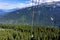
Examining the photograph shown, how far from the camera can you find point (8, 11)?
9.09 m

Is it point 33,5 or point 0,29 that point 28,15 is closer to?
point 33,5

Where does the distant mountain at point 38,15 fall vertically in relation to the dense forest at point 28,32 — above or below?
above

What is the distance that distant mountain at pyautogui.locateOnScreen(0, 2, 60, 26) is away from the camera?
338 inches

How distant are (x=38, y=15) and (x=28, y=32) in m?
0.74

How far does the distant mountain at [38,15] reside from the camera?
859 cm

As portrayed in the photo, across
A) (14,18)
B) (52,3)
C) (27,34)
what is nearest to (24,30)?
(27,34)

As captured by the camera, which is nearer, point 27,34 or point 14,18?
point 27,34

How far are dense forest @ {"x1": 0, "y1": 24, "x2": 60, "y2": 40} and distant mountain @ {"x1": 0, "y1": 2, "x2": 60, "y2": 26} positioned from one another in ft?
0.82

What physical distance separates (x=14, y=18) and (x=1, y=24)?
24.8 inches

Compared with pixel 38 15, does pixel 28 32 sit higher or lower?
lower

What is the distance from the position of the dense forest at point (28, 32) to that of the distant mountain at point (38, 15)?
0.82 feet

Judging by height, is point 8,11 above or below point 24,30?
above

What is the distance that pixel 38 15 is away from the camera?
8938mm

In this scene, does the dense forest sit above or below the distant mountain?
below
